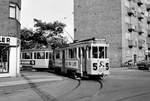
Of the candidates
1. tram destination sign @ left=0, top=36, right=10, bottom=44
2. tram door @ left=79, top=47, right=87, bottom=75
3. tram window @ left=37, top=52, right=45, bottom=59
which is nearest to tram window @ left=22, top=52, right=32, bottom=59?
tram window @ left=37, top=52, right=45, bottom=59

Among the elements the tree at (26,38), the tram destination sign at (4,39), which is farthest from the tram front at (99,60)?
the tree at (26,38)

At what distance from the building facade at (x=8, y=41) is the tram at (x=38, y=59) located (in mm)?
9882

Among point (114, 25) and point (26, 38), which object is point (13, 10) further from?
point (26, 38)

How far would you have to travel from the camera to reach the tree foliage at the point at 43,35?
182ft

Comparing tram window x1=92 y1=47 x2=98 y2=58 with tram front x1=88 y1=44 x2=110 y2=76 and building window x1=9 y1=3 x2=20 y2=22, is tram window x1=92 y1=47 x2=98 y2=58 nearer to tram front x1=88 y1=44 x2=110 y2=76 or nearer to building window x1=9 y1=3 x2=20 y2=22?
tram front x1=88 y1=44 x2=110 y2=76

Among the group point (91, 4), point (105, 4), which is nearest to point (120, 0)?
point (105, 4)

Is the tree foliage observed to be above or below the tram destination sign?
above

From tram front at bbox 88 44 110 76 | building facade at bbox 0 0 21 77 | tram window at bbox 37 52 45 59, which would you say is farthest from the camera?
tram window at bbox 37 52 45 59

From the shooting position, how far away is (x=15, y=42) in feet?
69.6

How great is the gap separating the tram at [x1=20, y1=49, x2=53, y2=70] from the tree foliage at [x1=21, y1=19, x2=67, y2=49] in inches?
879

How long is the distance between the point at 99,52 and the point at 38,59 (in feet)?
47.9

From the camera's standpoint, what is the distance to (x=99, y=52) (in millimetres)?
18781

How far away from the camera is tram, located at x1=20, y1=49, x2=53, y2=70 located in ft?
103

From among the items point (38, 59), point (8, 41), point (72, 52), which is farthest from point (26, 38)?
point (72, 52)
